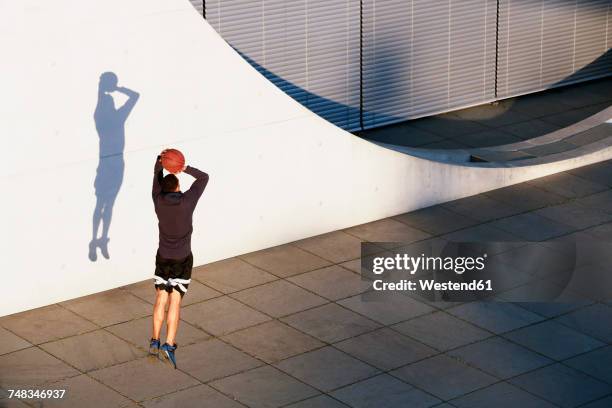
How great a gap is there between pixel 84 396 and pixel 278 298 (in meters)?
2.30

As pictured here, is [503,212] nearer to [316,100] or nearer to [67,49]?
[316,100]

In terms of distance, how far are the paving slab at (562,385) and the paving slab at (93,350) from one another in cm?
294

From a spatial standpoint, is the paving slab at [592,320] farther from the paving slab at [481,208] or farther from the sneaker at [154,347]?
the sneaker at [154,347]

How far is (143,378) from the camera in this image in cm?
1077

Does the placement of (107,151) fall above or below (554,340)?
above

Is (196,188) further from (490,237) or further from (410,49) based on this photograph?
(410,49)

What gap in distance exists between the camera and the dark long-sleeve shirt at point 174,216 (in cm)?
1046

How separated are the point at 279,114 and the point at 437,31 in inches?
196

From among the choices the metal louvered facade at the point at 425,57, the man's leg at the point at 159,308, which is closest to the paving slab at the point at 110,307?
the man's leg at the point at 159,308

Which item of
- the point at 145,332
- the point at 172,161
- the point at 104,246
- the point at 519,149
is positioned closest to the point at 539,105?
the point at 519,149

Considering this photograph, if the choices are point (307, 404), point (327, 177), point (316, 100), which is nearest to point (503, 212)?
point (327, 177)

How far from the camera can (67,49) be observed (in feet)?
38.1

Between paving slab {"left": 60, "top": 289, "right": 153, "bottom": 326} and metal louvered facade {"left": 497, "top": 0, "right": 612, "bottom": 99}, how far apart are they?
7.55m

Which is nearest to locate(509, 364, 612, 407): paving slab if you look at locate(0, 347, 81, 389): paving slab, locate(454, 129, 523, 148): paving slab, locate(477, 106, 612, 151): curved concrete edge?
locate(0, 347, 81, 389): paving slab
